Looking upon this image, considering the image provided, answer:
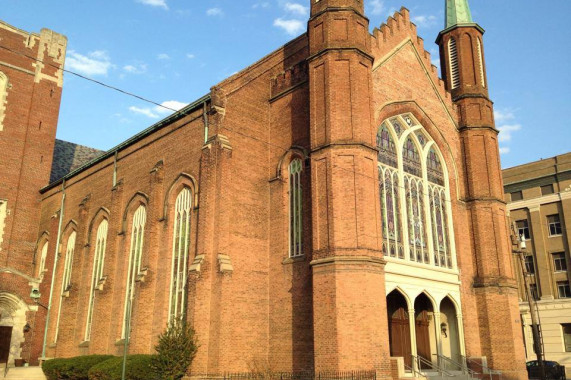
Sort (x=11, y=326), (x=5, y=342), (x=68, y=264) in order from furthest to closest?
(x=68, y=264) < (x=11, y=326) < (x=5, y=342)

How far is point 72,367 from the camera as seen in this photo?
2398cm

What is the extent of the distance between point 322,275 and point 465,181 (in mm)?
11637

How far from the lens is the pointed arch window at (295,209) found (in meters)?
20.5

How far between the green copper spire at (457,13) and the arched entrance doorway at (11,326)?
2960cm

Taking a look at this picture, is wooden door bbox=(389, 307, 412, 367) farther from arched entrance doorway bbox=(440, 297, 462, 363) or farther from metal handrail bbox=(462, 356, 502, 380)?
metal handrail bbox=(462, 356, 502, 380)

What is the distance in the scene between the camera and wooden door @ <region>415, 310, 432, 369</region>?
22750mm

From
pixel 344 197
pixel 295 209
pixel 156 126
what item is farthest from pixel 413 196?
pixel 156 126

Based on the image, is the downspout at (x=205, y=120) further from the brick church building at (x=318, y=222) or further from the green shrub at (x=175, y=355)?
the green shrub at (x=175, y=355)

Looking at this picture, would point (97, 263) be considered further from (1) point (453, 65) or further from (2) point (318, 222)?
(1) point (453, 65)

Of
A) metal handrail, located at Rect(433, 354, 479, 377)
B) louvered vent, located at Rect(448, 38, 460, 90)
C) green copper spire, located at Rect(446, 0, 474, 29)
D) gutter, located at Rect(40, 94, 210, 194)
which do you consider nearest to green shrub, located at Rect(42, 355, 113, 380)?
gutter, located at Rect(40, 94, 210, 194)

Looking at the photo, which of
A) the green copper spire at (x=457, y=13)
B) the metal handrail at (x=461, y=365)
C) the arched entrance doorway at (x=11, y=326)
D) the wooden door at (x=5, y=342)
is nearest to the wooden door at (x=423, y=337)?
the metal handrail at (x=461, y=365)

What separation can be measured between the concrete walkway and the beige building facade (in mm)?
33612

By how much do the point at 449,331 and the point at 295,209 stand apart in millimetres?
9049

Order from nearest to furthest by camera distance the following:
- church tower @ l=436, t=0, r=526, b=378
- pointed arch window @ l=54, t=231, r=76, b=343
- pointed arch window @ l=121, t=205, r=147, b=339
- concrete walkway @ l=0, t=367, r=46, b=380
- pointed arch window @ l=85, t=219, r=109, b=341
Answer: church tower @ l=436, t=0, r=526, b=378 → pointed arch window @ l=121, t=205, r=147, b=339 → concrete walkway @ l=0, t=367, r=46, b=380 → pointed arch window @ l=85, t=219, r=109, b=341 → pointed arch window @ l=54, t=231, r=76, b=343
